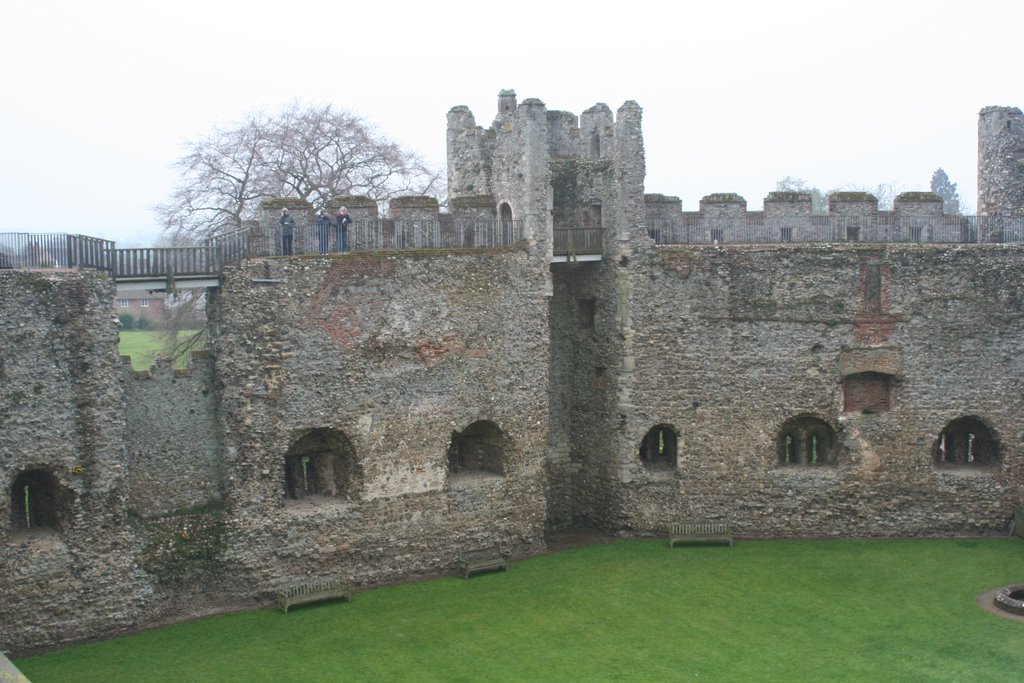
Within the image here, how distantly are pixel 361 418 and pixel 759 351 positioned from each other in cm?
881

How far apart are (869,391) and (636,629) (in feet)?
28.2

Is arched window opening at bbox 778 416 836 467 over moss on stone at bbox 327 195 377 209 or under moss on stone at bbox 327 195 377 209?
under

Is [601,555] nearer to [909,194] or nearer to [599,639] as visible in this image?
[599,639]

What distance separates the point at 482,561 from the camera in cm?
2191

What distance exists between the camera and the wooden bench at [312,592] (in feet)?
64.6

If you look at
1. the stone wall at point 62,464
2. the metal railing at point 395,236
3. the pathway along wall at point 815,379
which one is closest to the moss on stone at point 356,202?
the metal railing at point 395,236

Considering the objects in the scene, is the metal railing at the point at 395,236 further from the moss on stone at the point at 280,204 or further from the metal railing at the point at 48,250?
the metal railing at the point at 48,250

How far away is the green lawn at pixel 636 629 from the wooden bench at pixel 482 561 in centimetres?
25

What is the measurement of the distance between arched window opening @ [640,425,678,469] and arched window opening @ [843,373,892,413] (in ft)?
12.5

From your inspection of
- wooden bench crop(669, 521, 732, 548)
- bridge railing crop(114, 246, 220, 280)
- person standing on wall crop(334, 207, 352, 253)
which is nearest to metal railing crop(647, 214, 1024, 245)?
wooden bench crop(669, 521, 732, 548)

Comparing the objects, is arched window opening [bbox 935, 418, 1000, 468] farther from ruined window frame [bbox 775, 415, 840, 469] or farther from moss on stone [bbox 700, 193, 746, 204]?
moss on stone [bbox 700, 193, 746, 204]

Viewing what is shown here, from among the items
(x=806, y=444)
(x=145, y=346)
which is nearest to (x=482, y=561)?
(x=806, y=444)

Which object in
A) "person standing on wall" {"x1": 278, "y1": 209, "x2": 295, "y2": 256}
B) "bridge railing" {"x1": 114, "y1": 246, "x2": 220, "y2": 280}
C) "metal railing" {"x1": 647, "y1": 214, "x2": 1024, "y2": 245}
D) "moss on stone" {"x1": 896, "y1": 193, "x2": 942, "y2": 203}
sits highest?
"moss on stone" {"x1": 896, "y1": 193, "x2": 942, "y2": 203}

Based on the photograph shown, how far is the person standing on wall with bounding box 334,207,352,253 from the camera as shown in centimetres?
2131
